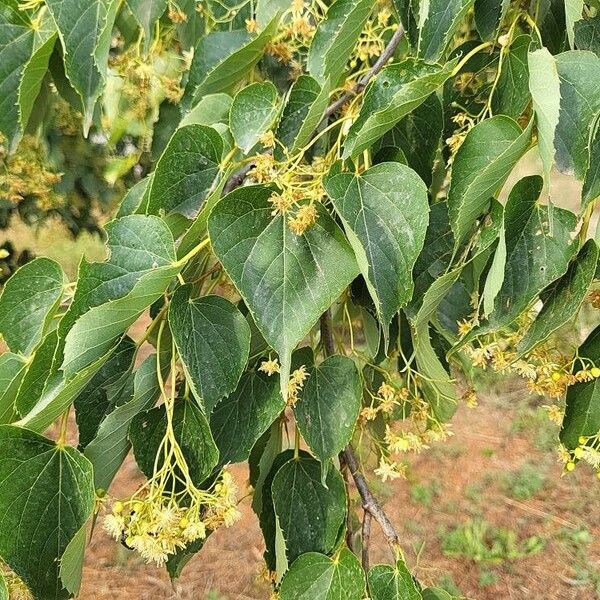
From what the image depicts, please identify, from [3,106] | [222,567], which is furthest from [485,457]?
[3,106]

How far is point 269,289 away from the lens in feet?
1.86

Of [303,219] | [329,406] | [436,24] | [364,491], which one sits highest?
[436,24]

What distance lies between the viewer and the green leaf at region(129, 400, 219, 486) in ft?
2.02

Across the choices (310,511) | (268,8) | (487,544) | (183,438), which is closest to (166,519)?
(183,438)

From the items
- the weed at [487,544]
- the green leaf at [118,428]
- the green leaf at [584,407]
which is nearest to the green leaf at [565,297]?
the green leaf at [584,407]

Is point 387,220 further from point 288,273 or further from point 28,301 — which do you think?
point 28,301

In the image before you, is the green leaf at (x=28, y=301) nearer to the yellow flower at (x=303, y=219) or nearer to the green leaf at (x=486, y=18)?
the yellow flower at (x=303, y=219)

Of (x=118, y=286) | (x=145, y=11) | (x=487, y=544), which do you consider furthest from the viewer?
(x=487, y=544)

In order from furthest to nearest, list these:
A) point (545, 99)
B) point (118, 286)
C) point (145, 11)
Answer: point (145, 11), point (118, 286), point (545, 99)

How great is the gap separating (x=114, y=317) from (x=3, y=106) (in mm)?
388

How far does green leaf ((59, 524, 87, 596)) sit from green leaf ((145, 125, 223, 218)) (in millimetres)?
274

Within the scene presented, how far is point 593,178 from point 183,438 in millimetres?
403

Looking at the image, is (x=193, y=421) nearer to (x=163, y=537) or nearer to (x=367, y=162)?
(x=163, y=537)

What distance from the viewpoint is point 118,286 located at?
1.92 feet
